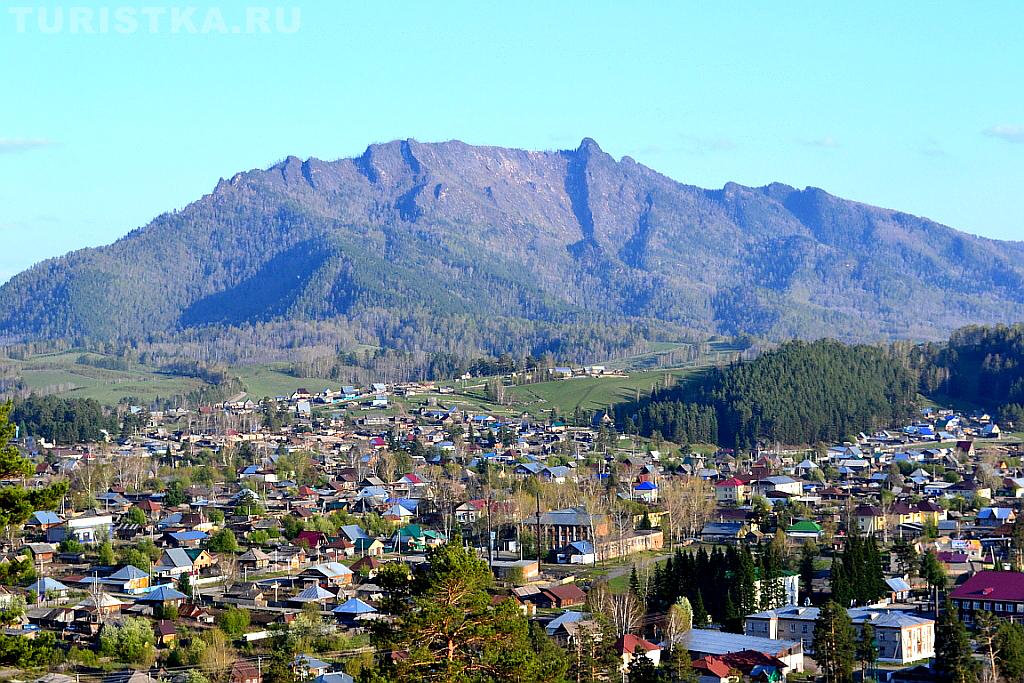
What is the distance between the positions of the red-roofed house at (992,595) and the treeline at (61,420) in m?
62.0

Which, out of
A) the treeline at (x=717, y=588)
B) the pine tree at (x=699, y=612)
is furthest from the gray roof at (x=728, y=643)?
the treeline at (x=717, y=588)

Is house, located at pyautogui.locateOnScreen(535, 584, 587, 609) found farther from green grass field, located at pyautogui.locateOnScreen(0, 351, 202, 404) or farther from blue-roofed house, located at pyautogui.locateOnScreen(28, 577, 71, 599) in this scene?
green grass field, located at pyautogui.locateOnScreen(0, 351, 202, 404)

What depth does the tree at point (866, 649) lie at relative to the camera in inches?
1303

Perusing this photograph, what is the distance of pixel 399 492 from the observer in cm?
6656

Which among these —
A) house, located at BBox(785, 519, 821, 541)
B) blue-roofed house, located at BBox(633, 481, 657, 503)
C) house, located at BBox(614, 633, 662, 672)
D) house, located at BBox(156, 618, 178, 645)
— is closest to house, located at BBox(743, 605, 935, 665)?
house, located at BBox(614, 633, 662, 672)

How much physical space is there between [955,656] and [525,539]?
22279 mm

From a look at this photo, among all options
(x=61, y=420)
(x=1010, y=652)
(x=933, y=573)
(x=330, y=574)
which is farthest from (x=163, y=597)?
(x=61, y=420)

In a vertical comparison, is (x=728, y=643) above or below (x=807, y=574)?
below

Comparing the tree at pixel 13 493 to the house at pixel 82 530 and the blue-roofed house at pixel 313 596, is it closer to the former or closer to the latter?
the blue-roofed house at pixel 313 596

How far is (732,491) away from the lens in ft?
213

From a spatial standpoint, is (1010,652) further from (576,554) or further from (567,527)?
(567,527)

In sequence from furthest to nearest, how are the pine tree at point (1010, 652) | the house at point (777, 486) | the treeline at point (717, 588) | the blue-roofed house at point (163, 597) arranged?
1. the house at point (777, 486)
2. the blue-roofed house at point (163, 597)
3. the treeline at point (717, 588)
4. the pine tree at point (1010, 652)

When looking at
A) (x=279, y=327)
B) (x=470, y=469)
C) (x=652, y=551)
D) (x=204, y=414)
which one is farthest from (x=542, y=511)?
(x=279, y=327)

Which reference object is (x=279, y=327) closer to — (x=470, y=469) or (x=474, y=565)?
(x=470, y=469)
